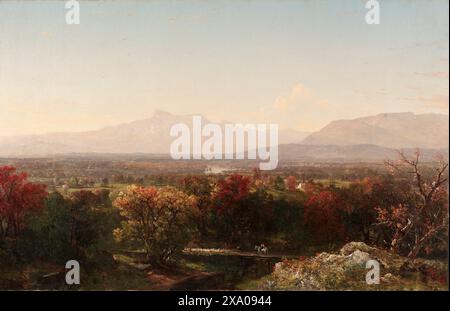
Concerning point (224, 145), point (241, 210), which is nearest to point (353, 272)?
point (241, 210)

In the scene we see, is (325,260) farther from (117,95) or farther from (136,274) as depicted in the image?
(117,95)

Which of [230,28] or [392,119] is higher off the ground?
[230,28]

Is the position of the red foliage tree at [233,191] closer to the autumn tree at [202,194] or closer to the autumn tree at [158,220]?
the autumn tree at [202,194]

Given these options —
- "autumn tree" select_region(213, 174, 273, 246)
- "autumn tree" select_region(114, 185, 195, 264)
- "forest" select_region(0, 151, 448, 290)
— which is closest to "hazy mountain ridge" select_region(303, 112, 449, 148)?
"forest" select_region(0, 151, 448, 290)

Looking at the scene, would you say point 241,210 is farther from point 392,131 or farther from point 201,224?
point 392,131

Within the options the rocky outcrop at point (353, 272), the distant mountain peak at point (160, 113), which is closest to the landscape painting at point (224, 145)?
the rocky outcrop at point (353, 272)

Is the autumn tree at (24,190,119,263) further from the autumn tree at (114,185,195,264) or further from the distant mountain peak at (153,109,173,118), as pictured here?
the distant mountain peak at (153,109,173,118)
